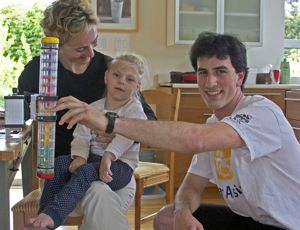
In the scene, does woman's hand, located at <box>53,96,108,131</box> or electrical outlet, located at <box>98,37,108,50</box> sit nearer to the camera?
woman's hand, located at <box>53,96,108,131</box>

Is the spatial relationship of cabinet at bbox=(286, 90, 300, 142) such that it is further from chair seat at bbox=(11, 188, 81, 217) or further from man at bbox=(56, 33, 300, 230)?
chair seat at bbox=(11, 188, 81, 217)

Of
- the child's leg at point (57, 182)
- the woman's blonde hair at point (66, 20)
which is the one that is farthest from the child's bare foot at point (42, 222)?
the woman's blonde hair at point (66, 20)

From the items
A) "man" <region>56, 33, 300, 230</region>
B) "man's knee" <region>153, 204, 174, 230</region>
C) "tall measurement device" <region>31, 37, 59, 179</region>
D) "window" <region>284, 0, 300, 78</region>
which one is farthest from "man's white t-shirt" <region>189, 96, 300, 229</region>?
"window" <region>284, 0, 300, 78</region>

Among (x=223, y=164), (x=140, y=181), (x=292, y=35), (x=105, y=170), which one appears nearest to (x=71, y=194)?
(x=105, y=170)

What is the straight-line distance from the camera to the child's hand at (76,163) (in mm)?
1844

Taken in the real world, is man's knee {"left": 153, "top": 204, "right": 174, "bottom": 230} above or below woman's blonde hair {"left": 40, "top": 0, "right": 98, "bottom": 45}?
below

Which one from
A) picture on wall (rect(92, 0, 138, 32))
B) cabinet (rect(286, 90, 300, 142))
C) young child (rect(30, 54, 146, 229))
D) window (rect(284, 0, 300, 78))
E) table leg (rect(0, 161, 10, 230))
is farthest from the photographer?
window (rect(284, 0, 300, 78))

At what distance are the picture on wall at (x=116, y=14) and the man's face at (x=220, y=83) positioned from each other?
239 cm

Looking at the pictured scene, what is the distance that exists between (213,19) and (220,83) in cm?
250

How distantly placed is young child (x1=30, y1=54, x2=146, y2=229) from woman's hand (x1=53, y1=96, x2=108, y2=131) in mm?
580

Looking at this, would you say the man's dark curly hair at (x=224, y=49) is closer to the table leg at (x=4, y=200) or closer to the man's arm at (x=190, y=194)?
the man's arm at (x=190, y=194)

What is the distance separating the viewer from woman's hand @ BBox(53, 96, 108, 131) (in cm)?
113

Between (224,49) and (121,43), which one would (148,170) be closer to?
(224,49)

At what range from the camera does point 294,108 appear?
351 centimetres
